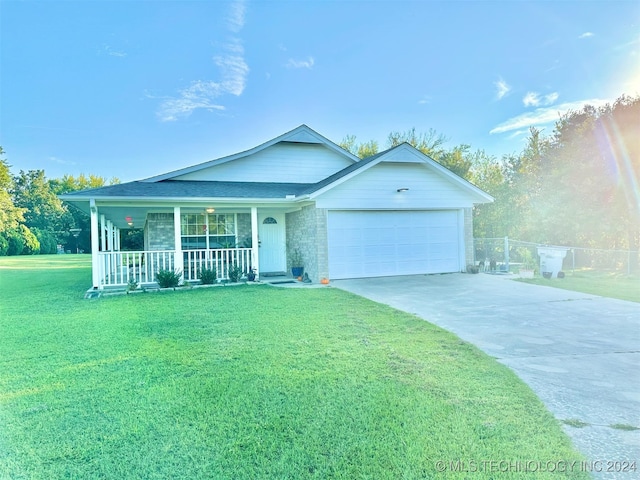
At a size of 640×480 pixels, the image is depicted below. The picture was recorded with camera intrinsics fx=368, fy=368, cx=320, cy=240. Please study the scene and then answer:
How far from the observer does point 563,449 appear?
2543 millimetres

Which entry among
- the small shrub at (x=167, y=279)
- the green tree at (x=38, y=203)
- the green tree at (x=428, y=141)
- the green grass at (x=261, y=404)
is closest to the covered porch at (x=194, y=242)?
the small shrub at (x=167, y=279)

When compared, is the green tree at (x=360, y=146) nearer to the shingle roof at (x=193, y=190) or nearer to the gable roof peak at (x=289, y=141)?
the gable roof peak at (x=289, y=141)

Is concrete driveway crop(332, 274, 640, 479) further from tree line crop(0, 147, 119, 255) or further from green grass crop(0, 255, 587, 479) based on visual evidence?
tree line crop(0, 147, 119, 255)

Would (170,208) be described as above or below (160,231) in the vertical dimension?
above

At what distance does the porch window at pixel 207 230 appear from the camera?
12.7 m

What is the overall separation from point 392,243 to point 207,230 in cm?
643

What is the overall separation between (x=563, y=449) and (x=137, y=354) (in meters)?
4.52

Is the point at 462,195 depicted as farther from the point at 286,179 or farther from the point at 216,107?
the point at 216,107

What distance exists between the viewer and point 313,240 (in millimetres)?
11539

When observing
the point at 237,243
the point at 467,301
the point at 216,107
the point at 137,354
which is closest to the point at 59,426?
the point at 137,354

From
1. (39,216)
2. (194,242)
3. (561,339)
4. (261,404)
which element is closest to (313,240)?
(194,242)

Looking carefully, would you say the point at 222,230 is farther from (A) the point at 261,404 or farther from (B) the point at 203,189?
(A) the point at 261,404

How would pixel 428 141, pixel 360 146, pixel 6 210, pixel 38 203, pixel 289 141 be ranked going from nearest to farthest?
pixel 289 141
pixel 428 141
pixel 360 146
pixel 6 210
pixel 38 203

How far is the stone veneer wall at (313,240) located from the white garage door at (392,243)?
1.21 ft
